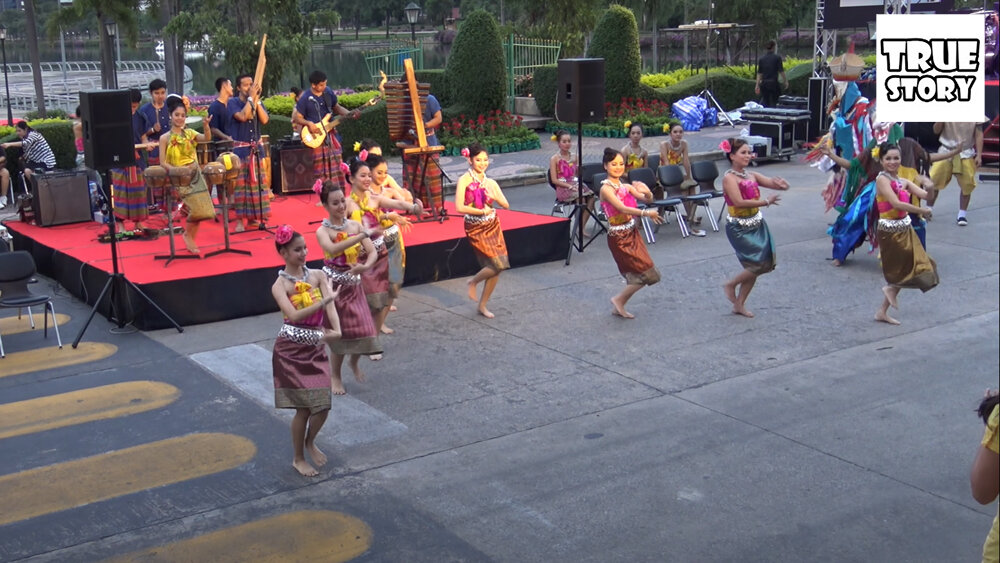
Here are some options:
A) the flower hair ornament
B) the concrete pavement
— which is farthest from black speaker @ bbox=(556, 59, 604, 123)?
the flower hair ornament

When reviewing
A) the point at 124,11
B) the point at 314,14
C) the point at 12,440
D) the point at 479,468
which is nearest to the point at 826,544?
the point at 479,468

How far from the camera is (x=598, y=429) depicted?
7402 mm

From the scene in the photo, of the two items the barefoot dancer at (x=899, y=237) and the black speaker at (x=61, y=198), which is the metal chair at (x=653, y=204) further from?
the black speaker at (x=61, y=198)

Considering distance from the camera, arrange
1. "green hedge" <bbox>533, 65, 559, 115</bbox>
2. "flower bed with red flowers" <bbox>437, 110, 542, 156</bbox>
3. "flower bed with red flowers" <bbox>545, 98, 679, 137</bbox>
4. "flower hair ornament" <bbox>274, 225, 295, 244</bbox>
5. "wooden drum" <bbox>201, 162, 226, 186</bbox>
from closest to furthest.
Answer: "flower hair ornament" <bbox>274, 225, 295, 244</bbox> < "wooden drum" <bbox>201, 162, 226, 186</bbox> < "flower bed with red flowers" <bbox>437, 110, 542, 156</bbox> < "flower bed with red flowers" <bbox>545, 98, 679, 137</bbox> < "green hedge" <bbox>533, 65, 559, 115</bbox>

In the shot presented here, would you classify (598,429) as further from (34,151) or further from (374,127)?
(374,127)

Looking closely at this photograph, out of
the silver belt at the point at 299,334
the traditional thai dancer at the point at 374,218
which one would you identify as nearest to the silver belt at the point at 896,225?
the traditional thai dancer at the point at 374,218

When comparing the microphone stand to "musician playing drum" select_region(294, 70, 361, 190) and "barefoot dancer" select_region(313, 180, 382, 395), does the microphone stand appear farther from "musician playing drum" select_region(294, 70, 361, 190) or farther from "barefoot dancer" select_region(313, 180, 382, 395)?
"barefoot dancer" select_region(313, 180, 382, 395)

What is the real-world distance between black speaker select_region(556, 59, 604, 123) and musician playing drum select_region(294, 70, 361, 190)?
2766 millimetres

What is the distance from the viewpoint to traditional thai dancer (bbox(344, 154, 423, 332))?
8.56 meters

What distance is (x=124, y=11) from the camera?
2956 centimetres

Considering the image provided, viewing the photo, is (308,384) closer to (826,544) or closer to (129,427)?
(129,427)

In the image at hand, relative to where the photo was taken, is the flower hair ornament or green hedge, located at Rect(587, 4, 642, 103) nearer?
the flower hair ornament

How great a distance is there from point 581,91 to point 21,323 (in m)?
6.53

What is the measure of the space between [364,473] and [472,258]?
5497 mm
